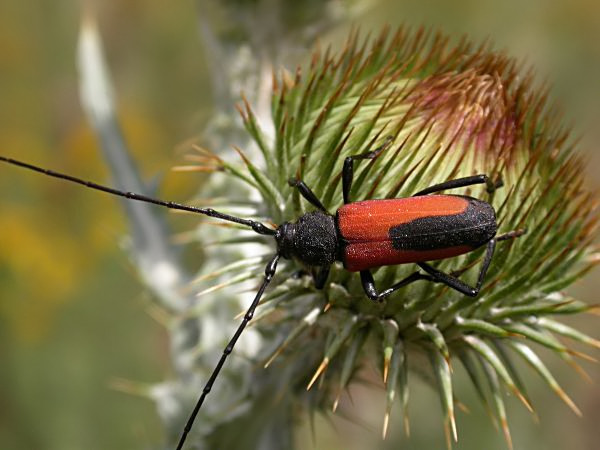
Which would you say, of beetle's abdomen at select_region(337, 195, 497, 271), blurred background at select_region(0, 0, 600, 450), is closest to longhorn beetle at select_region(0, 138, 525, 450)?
beetle's abdomen at select_region(337, 195, 497, 271)

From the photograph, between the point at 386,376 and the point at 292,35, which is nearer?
the point at 386,376

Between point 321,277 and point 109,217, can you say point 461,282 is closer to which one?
point 321,277

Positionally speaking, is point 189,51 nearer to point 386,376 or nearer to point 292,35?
point 292,35

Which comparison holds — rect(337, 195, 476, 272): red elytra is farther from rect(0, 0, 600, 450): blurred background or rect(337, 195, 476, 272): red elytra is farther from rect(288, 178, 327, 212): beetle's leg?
rect(0, 0, 600, 450): blurred background

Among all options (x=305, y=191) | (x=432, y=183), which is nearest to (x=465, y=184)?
(x=432, y=183)

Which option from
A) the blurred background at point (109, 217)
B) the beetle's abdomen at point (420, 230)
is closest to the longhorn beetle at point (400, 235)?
the beetle's abdomen at point (420, 230)

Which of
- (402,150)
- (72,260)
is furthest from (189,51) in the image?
(402,150)

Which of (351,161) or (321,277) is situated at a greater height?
(351,161)
